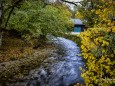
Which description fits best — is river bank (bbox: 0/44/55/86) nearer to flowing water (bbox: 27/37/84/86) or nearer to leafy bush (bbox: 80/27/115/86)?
flowing water (bbox: 27/37/84/86)

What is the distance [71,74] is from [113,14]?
41.0 ft

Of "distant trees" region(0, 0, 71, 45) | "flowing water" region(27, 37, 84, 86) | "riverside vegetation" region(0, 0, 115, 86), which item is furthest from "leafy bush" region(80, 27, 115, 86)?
"distant trees" region(0, 0, 71, 45)

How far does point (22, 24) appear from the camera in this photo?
983 inches

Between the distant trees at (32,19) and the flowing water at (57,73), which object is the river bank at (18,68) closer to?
the flowing water at (57,73)

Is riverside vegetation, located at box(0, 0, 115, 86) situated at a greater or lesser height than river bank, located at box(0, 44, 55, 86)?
greater

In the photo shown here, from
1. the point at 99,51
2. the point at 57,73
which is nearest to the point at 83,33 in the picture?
the point at 99,51

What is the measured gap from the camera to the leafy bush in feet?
22.2

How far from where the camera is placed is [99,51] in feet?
23.0

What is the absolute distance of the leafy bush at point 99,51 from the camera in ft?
22.2

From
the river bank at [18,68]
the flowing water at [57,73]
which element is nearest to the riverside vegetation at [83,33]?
the river bank at [18,68]

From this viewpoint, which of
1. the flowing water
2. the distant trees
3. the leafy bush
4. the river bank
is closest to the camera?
the leafy bush

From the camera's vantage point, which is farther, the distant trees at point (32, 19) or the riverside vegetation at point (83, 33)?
the distant trees at point (32, 19)

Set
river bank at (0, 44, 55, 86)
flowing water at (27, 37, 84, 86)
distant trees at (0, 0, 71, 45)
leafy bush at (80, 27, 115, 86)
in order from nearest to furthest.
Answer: leafy bush at (80, 27, 115, 86)
river bank at (0, 44, 55, 86)
flowing water at (27, 37, 84, 86)
distant trees at (0, 0, 71, 45)

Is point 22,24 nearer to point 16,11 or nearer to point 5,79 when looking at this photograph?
point 16,11
